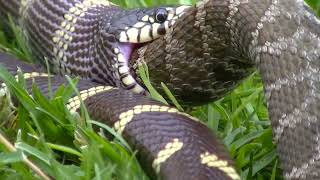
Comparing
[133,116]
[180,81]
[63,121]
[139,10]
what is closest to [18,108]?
[63,121]

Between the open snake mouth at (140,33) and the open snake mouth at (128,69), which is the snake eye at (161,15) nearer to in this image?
the open snake mouth at (140,33)

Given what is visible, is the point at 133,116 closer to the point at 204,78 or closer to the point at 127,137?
the point at 127,137

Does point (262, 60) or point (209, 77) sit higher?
point (262, 60)

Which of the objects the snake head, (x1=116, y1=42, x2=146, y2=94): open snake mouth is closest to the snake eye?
the snake head

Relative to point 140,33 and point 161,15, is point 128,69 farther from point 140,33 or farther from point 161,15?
point 161,15

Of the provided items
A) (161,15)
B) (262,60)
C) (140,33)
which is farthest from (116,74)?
(262,60)

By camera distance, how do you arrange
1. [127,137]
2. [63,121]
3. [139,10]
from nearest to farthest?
[127,137] → [63,121] → [139,10]
